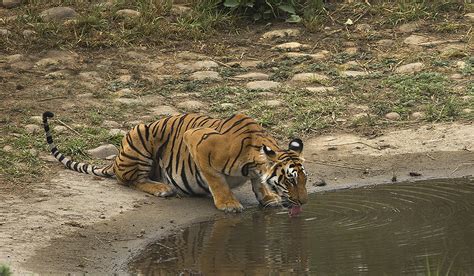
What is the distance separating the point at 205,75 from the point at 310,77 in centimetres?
117

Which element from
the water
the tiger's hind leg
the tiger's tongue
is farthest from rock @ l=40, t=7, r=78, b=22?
the tiger's tongue

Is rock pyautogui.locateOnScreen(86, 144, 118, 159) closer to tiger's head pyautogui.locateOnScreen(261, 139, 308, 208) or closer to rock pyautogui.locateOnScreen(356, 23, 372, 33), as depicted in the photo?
tiger's head pyautogui.locateOnScreen(261, 139, 308, 208)

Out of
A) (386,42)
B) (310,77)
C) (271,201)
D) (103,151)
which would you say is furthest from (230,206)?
(386,42)

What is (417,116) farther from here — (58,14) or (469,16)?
(58,14)

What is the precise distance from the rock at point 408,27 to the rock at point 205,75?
7.97 feet

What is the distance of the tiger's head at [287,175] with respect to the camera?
833cm

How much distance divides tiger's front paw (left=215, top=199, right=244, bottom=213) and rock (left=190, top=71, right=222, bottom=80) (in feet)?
11.6

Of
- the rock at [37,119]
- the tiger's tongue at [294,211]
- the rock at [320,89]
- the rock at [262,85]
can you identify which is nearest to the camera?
the tiger's tongue at [294,211]

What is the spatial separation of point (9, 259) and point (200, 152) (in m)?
2.17

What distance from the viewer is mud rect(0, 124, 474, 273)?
7.47 meters

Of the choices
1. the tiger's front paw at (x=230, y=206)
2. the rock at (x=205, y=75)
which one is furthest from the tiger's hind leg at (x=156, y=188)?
the rock at (x=205, y=75)

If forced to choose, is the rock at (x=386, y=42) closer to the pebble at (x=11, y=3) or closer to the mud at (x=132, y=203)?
the mud at (x=132, y=203)

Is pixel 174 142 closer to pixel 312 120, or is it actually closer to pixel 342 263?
pixel 312 120

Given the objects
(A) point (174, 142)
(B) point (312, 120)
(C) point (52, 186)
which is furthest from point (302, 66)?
(C) point (52, 186)
